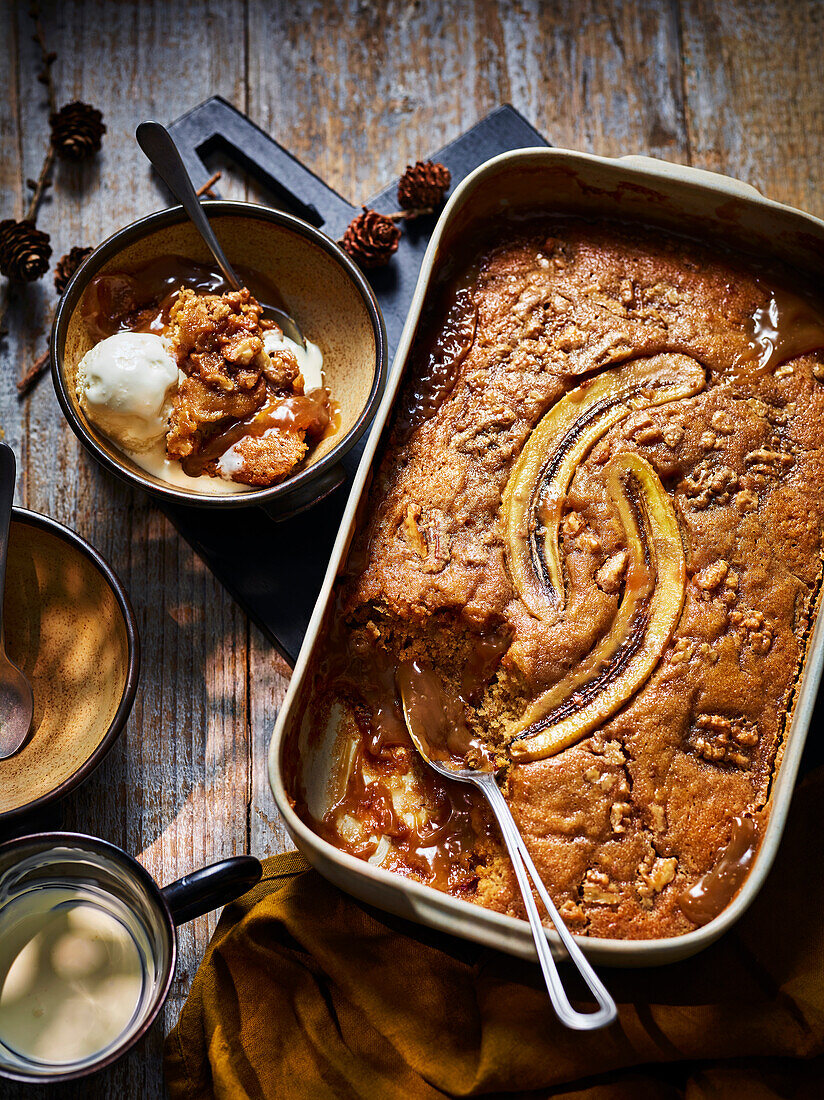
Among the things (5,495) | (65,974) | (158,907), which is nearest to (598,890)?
(158,907)

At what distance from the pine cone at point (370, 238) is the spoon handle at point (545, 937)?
3.67 feet

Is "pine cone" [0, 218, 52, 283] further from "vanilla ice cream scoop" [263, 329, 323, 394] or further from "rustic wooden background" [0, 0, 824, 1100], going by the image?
"vanilla ice cream scoop" [263, 329, 323, 394]

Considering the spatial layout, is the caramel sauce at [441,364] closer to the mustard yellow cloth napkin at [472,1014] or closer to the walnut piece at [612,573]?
the walnut piece at [612,573]

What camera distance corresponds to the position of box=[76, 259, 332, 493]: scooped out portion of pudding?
172 cm

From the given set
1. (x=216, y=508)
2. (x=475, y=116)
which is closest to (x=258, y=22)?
(x=475, y=116)

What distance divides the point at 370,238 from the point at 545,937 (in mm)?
1403

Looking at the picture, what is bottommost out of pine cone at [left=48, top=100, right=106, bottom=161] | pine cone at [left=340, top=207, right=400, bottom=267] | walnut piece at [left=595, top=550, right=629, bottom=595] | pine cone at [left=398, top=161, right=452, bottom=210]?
walnut piece at [left=595, top=550, right=629, bottom=595]

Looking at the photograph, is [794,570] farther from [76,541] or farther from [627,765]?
[76,541]

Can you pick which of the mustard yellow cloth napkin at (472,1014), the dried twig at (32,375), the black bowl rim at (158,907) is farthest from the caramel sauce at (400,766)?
the dried twig at (32,375)

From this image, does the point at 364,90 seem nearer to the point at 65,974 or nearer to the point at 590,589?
the point at 590,589

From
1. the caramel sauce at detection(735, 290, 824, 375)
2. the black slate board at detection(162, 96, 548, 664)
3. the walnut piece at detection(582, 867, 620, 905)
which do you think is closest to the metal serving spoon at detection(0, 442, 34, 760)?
the black slate board at detection(162, 96, 548, 664)

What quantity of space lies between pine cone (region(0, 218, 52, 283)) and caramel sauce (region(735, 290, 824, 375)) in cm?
147

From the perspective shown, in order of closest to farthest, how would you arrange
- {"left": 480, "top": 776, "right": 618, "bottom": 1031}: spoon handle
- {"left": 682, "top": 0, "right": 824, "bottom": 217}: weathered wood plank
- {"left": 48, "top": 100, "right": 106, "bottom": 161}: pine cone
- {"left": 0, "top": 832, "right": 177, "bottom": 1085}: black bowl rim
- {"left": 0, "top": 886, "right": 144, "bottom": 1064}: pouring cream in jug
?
1. {"left": 480, "top": 776, "right": 618, "bottom": 1031}: spoon handle
2. {"left": 0, "top": 832, "right": 177, "bottom": 1085}: black bowl rim
3. {"left": 0, "top": 886, "right": 144, "bottom": 1064}: pouring cream in jug
4. {"left": 48, "top": 100, "right": 106, "bottom": 161}: pine cone
5. {"left": 682, "top": 0, "right": 824, "bottom": 217}: weathered wood plank

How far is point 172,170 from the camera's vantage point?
1.74 meters
